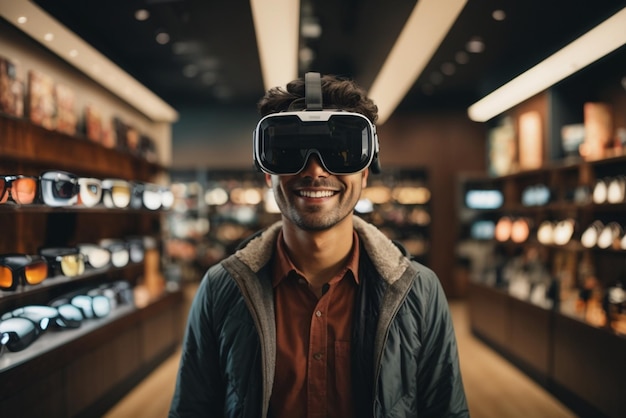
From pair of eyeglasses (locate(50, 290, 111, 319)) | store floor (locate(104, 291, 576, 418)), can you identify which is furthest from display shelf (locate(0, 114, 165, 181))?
store floor (locate(104, 291, 576, 418))

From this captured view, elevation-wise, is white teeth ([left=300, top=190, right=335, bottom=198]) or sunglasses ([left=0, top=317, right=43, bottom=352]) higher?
white teeth ([left=300, top=190, right=335, bottom=198])

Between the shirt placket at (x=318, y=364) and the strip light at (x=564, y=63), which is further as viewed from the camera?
the strip light at (x=564, y=63)

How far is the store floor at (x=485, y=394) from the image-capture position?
3.66m

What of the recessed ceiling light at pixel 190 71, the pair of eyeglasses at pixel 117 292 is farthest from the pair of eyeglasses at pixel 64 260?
the recessed ceiling light at pixel 190 71

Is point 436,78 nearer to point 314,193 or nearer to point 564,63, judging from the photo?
point 564,63

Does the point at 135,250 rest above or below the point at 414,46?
below

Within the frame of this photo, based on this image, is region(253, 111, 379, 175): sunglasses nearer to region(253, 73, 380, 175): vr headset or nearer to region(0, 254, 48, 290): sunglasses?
region(253, 73, 380, 175): vr headset

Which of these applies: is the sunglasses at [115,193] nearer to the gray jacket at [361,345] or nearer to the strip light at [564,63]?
the gray jacket at [361,345]

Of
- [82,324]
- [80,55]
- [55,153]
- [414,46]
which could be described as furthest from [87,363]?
[414,46]

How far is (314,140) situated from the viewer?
1.40 m

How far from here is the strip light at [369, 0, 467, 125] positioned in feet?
12.0

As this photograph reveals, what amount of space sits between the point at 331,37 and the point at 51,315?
372cm

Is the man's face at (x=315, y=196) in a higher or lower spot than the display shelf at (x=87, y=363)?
higher

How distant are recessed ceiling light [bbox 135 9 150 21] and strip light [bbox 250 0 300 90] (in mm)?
912
